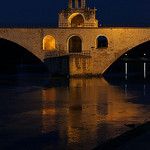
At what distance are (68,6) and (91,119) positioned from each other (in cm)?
3218

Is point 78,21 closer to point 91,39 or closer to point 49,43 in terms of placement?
point 49,43

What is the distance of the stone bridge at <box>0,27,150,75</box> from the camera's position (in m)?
35.2

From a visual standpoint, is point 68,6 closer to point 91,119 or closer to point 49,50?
point 49,50

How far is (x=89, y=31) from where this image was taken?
35812 millimetres

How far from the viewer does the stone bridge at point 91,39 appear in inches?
1388

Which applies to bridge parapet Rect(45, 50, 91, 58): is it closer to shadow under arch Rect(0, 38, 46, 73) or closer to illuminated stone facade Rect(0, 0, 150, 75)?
illuminated stone facade Rect(0, 0, 150, 75)

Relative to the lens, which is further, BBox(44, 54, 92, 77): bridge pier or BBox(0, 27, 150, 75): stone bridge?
BBox(0, 27, 150, 75): stone bridge

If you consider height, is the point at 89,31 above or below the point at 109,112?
above

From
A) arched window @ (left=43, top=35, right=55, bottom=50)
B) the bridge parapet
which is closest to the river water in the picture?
the bridge parapet

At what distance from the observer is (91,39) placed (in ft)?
117

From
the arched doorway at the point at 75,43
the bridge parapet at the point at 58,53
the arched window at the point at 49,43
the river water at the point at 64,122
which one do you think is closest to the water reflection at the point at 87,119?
the river water at the point at 64,122

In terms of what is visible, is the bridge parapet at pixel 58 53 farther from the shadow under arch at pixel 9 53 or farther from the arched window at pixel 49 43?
the shadow under arch at pixel 9 53

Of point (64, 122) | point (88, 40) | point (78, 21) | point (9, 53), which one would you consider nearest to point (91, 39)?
point (88, 40)

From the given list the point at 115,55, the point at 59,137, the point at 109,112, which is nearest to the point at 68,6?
the point at 115,55
